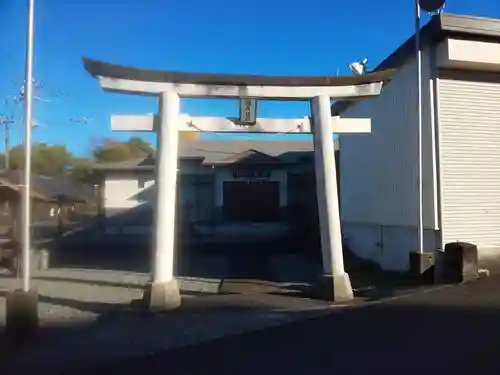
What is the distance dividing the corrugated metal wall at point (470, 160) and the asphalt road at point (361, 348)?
4062 millimetres

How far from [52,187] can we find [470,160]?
30416 millimetres

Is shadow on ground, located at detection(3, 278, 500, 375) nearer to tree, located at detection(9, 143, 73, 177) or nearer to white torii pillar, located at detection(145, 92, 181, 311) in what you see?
white torii pillar, located at detection(145, 92, 181, 311)

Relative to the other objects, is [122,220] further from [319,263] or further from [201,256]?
[319,263]

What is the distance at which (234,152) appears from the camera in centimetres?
2633

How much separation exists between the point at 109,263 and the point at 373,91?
33.6 feet

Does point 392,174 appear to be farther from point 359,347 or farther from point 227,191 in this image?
point 227,191

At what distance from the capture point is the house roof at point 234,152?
23891mm

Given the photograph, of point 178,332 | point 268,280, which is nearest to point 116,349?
point 178,332

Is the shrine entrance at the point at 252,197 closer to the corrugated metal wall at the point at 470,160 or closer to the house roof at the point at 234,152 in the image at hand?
the house roof at the point at 234,152

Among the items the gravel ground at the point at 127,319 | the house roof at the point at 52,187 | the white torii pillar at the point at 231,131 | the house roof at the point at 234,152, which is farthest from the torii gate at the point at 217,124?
the house roof at the point at 234,152

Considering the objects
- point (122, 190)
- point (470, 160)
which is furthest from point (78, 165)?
point (470, 160)

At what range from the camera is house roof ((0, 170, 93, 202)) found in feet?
44.6

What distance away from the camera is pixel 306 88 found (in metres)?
9.87

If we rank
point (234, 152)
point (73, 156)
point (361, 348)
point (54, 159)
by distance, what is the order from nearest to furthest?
point (361, 348)
point (234, 152)
point (54, 159)
point (73, 156)
